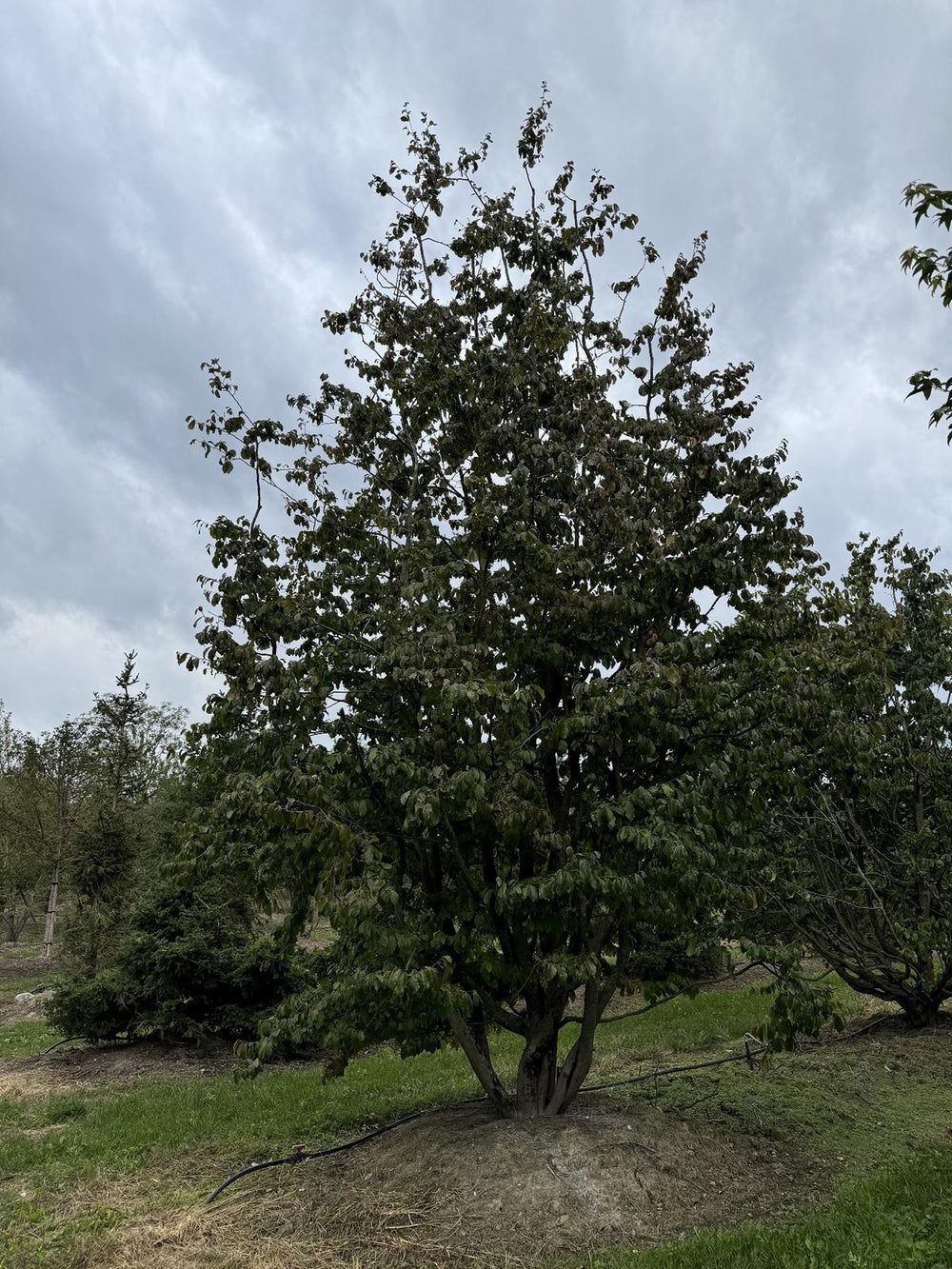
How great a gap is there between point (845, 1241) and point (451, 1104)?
4096 millimetres

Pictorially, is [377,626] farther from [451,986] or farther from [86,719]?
[86,719]

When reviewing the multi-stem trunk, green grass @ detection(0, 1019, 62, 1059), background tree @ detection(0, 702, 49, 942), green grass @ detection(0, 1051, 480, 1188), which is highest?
background tree @ detection(0, 702, 49, 942)

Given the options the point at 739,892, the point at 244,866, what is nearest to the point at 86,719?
the point at 244,866

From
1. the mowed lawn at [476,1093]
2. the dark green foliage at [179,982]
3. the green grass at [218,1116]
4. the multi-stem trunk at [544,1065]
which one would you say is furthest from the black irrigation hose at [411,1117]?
the dark green foliage at [179,982]

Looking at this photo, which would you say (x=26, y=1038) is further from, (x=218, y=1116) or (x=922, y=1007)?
(x=922, y=1007)

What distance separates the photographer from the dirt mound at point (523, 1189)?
505 cm

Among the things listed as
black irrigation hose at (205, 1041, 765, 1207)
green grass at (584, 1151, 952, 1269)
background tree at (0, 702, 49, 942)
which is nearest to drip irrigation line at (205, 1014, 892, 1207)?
black irrigation hose at (205, 1041, 765, 1207)

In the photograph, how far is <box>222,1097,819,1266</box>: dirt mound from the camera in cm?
505

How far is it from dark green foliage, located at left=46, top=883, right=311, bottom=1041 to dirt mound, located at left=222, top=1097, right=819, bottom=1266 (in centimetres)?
587

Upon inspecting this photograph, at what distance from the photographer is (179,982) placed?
12.2 meters

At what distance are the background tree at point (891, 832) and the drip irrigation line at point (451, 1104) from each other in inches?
44.6

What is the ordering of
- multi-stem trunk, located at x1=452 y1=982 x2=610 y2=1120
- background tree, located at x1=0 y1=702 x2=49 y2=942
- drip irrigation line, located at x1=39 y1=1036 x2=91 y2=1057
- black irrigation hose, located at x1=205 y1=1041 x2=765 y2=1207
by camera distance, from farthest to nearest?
background tree, located at x1=0 y1=702 x2=49 y2=942 → drip irrigation line, located at x1=39 y1=1036 x2=91 y2=1057 → multi-stem trunk, located at x1=452 y1=982 x2=610 y2=1120 → black irrigation hose, located at x1=205 y1=1041 x2=765 y2=1207

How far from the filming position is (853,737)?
669 cm

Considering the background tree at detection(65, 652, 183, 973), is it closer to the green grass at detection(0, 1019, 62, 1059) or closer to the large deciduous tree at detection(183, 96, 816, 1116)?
the green grass at detection(0, 1019, 62, 1059)
